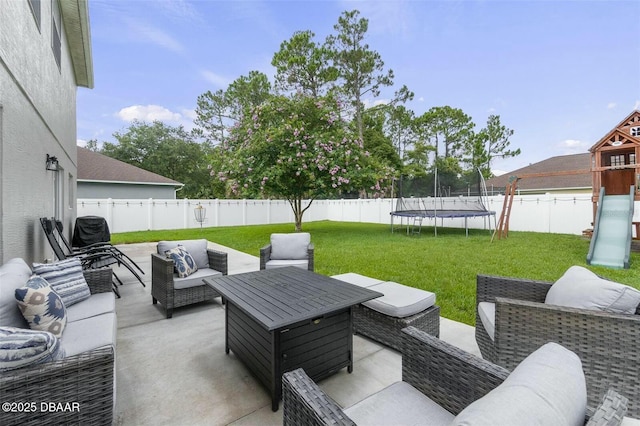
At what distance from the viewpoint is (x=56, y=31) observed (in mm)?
5180

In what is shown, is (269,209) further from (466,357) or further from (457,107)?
(466,357)

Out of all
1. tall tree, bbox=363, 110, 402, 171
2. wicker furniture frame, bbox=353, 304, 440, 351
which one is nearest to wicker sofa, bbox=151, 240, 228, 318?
wicker furniture frame, bbox=353, 304, 440, 351

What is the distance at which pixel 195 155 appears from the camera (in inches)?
933

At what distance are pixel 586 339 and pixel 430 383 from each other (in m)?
1.06

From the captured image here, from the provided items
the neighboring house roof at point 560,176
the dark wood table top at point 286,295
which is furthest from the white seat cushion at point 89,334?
the neighboring house roof at point 560,176

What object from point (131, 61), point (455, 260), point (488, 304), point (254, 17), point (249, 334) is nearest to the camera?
point (249, 334)

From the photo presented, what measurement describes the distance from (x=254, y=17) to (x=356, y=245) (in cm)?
778

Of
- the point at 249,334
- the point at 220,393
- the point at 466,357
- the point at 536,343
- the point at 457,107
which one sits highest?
the point at 457,107

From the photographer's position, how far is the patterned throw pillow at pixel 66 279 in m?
2.51

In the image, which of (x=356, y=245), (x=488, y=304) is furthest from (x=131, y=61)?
(x=488, y=304)

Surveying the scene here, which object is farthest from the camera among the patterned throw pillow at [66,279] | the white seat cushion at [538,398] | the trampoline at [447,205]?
the trampoline at [447,205]

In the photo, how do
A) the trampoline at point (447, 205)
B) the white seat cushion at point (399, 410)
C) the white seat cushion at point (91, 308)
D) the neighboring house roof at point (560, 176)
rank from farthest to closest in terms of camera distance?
the neighboring house roof at point (560, 176)
the trampoline at point (447, 205)
the white seat cushion at point (91, 308)
the white seat cushion at point (399, 410)

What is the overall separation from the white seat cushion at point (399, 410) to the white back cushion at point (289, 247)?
3.19 meters

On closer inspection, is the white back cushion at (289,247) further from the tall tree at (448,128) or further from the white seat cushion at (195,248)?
the tall tree at (448,128)
